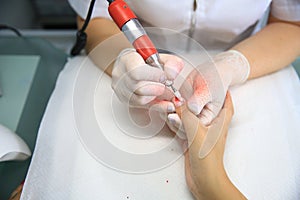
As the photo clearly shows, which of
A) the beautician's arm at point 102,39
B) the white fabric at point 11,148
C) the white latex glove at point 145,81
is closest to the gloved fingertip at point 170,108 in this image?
the white latex glove at point 145,81

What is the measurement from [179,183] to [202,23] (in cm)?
45

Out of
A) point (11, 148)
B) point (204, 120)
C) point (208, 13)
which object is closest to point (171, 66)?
point (204, 120)

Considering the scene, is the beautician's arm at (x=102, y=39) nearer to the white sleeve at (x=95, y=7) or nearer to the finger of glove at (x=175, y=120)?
the white sleeve at (x=95, y=7)

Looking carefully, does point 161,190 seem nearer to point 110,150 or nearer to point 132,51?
point 110,150

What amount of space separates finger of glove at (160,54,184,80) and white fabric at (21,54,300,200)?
0.14 metres

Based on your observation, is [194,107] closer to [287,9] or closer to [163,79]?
[163,79]

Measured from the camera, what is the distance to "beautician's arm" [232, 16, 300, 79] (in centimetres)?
83

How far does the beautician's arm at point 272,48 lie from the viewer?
834mm

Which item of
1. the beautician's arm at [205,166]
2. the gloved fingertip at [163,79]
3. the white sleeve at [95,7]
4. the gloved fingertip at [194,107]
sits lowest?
the beautician's arm at [205,166]

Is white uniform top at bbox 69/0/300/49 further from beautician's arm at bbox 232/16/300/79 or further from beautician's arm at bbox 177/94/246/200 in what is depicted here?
beautician's arm at bbox 177/94/246/200

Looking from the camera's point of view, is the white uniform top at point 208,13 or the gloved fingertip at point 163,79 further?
the white uniform top at point 208,13

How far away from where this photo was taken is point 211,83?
0.72 m

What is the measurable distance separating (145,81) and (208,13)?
306 millimetres

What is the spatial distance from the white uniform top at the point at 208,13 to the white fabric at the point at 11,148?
1.28 feet
